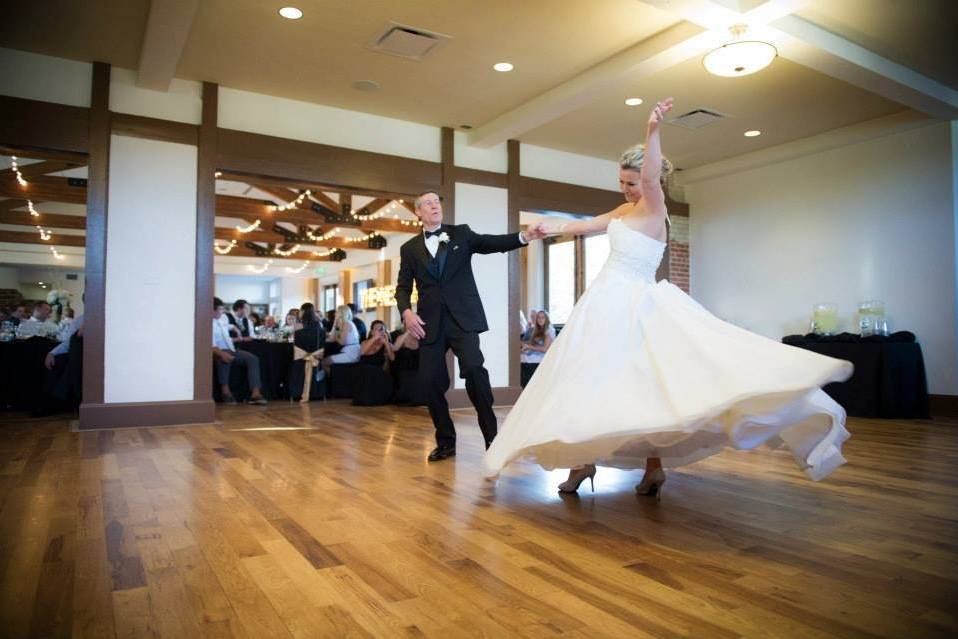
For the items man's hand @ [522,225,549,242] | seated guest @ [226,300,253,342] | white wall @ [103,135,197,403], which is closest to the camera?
man's hand @ [522,225,549,242]

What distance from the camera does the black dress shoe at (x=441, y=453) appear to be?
11.5ft

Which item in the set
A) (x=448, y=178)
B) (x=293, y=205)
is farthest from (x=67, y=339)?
(x=293, y=205)

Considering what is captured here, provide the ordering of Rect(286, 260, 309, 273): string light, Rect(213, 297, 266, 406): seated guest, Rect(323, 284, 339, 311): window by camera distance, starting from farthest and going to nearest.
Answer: Rect(286, 260, 309, 273): string light → Rect(323, 284, 339, 311): window → Rect(213, 297, 266, 406): seated guest

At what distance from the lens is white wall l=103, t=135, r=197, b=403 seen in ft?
17.1

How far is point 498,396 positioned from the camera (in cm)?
698

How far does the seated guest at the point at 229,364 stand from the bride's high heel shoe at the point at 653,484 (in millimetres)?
5276

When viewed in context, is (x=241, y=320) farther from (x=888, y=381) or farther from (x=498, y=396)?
(x=888, y=381)

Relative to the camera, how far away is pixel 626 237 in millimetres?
2543

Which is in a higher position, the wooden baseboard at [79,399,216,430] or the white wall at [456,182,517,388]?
the white wall at [456,182,517,388]

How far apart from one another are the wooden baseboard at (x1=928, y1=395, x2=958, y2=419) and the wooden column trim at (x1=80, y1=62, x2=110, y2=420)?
7.41 meters

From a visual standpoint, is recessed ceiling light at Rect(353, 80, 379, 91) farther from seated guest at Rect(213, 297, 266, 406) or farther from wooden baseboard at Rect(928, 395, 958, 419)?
wooden baseboard at Rect(928, 395, 958, 419)

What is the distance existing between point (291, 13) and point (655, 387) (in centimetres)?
372

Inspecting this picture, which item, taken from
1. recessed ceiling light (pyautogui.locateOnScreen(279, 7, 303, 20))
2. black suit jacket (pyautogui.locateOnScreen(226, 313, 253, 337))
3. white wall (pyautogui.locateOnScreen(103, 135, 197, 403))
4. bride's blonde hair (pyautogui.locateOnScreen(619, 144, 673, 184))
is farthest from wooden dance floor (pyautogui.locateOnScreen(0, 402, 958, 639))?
black suit jacket (pyautogui.locateOnScreen(226, 313, 253, 337))

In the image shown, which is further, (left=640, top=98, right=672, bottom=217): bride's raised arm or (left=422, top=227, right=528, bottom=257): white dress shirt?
(left=422, top=227, right=528, bottom=257): white dress shirt
